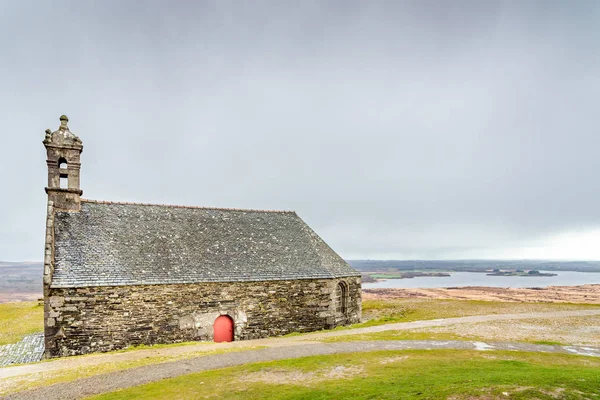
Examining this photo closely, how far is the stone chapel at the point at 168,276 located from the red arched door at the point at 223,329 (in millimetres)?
61

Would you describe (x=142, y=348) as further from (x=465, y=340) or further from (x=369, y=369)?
(x=465, y=340)

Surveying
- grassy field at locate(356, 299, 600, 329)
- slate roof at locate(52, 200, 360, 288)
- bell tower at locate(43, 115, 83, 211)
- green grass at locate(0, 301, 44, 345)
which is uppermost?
bell tower at locate(43, 115, 83, 211)

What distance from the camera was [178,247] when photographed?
22281 mm

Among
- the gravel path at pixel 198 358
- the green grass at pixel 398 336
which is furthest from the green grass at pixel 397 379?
the green grass at pixel 398 336

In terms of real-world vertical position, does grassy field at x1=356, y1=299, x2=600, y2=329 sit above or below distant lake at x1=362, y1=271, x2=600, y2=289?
above

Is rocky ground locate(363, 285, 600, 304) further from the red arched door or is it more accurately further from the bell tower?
the bell tower

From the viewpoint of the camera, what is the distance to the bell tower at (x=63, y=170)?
21.3 m

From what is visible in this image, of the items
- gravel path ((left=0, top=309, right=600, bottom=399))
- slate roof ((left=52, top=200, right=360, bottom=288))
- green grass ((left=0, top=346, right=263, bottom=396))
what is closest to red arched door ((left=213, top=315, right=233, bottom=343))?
gravel path ((left=0, top=309, right=600, bottom=399))

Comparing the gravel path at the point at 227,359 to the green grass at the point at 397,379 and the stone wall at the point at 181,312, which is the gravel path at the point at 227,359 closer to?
the green grass at the point at 397,379

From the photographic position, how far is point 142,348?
1797cm

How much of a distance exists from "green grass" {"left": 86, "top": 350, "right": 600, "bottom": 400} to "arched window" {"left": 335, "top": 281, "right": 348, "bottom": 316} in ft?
32.1

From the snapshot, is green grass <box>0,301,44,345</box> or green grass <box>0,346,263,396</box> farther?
green grass <box>0,301,44,345</box>

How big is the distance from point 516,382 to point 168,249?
62.5 ft

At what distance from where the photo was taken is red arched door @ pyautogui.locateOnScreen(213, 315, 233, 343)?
68.0 feet
